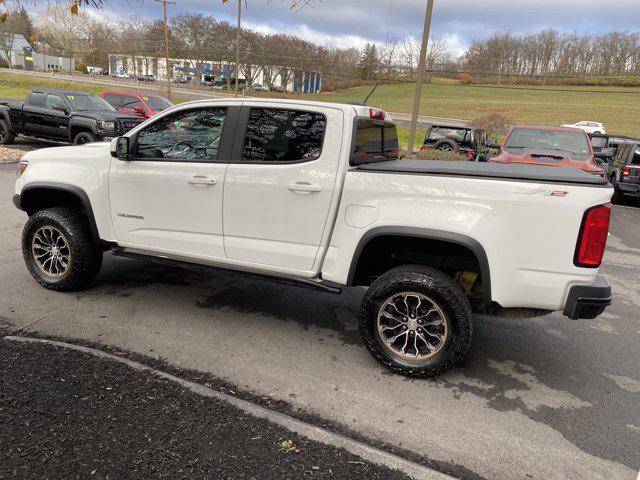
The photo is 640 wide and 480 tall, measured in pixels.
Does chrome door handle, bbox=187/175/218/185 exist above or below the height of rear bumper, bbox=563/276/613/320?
above

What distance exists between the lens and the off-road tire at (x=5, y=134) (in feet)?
48.8

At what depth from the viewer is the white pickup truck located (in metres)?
3.12

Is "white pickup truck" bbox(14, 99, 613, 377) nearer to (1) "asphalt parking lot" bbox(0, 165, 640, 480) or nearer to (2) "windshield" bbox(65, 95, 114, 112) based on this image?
(1) "asphalt parking lot" bbox(0, 165, 640, 480)

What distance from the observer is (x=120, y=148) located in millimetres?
4277

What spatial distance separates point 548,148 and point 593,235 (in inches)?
306

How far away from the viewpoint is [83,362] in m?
3.27

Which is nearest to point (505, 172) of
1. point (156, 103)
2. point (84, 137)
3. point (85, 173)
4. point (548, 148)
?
point (85, 173)

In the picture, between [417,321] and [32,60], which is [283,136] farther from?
[32,60]

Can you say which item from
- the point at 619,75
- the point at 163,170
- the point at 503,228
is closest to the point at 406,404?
the point at 503,228

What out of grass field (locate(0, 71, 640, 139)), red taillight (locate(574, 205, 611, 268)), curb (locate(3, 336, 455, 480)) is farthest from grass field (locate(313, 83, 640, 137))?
curb (locate(3, 336, 455, 480))

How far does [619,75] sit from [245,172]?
7418cm

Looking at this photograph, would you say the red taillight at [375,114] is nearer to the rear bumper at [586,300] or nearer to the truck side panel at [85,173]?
the rear bumper at [586,300]

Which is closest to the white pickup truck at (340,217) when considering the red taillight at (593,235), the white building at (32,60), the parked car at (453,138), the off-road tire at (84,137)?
the red taillight at (593,235)

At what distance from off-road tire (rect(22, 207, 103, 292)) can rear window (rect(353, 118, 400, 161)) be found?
276 centimetres
